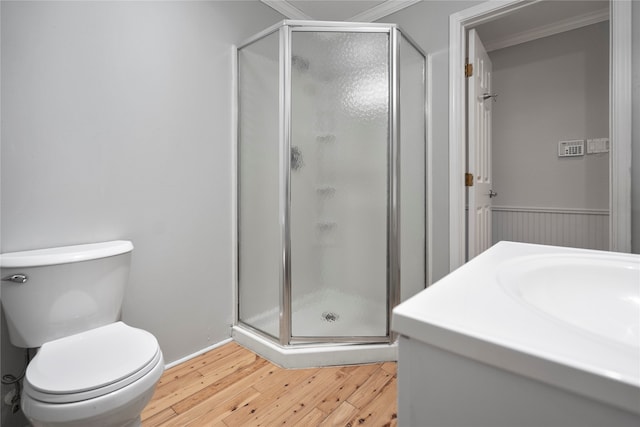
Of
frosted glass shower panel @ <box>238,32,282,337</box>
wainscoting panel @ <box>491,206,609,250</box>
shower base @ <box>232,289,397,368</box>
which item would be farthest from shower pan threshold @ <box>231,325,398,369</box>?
wainscoting panel @ <box>491,206,609,250</box>

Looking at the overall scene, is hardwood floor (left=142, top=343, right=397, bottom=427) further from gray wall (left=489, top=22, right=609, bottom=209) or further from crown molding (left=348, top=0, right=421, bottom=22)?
crown molding (left=348, top=0, right=421, bottom=22)

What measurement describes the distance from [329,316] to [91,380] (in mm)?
1251

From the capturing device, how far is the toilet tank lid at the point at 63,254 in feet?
3.72

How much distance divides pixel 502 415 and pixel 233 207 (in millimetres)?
1882

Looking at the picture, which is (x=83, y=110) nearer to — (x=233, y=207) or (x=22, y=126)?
(x=22, y=126)

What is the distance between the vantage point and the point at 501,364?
1.37 feet

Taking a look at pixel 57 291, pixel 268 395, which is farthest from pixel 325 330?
pixel 57 291

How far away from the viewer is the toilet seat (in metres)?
0.93

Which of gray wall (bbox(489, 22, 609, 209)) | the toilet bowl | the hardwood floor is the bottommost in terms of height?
the hardwood floor

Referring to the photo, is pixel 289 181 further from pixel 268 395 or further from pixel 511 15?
pixel 511 15

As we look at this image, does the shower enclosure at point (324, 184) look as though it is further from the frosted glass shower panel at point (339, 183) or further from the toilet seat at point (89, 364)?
the toilet seat at point (89, 364)

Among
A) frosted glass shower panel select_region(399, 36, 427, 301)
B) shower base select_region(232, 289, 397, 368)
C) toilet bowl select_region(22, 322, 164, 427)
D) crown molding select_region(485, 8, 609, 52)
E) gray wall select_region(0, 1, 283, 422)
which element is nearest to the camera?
toilet bowl select_region(22, 322, 164, 427)

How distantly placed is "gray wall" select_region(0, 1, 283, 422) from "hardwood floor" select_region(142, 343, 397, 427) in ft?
0.92

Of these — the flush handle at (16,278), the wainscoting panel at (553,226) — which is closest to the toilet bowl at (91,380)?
the flush handle at (16,278)
